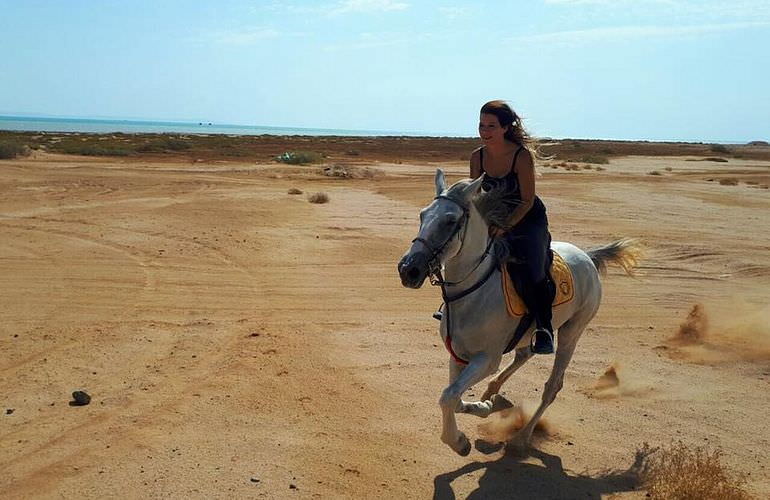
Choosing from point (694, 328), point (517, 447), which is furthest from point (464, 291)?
point (694, 328)

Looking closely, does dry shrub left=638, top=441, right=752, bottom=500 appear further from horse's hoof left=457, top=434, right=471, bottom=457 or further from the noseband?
the noseband

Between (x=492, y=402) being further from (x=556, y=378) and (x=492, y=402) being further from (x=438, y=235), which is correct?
(x=438, y=235)

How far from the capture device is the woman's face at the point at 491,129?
5195 millimetres

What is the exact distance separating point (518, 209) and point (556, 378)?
2.00 metres

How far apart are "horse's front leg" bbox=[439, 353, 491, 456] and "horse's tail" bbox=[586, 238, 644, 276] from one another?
8.84 ft

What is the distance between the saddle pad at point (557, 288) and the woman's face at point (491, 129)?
1088 mm

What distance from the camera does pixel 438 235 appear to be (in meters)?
4.54

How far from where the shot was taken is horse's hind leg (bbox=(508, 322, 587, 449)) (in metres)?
5.86

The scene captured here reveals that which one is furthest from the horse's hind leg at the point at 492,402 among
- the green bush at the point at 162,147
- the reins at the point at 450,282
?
the green bush at the point at 162,147

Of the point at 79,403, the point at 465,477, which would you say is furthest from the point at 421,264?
the point at 79,403

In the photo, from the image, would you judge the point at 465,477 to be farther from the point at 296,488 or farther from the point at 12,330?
the point at 12,330

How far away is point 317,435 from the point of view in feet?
19.5

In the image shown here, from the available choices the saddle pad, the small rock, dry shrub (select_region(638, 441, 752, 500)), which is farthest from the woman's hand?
the small rock

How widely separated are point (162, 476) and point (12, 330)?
4.60 meters
